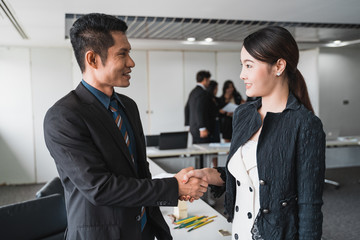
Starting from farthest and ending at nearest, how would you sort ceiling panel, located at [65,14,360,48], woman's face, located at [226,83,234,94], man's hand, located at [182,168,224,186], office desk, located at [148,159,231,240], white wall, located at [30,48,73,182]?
white wall, located at [30,48,73,182], woman's face, located at [226,83,234,94], ceiling panel, located at [65,14,360,48], office desk, located at [148,159,231,240], man's hand, located at [182,168,224,186]

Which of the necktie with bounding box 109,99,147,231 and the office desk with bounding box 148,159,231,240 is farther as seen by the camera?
the office desk with bounding box 148,159,231,240

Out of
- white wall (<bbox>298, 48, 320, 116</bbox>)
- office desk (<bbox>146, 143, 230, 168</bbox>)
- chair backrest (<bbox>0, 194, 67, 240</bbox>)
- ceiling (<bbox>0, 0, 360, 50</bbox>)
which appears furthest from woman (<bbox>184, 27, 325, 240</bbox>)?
white wall (<bbox>298, 48, 320, 116</bbox>)

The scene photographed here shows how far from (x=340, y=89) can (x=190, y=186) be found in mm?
8110

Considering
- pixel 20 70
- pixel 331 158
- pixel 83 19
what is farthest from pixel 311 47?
pixel 83 19

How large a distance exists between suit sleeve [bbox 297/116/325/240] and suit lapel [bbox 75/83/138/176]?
0.71 m

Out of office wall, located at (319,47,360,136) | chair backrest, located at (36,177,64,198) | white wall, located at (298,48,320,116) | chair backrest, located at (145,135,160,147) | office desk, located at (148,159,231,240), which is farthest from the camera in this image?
office wall, located at (319,47,360,136)

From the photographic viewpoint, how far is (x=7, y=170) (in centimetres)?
665

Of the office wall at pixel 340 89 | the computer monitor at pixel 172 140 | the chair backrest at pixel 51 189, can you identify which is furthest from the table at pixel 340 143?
the chair backrest at pixel 51 189

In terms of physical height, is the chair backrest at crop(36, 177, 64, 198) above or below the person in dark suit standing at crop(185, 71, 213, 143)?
below

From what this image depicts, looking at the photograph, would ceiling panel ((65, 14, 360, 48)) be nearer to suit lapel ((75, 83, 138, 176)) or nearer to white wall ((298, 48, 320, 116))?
white wall ((298, 48, 320, 116))

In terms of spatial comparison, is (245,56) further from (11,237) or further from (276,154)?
(11,237)

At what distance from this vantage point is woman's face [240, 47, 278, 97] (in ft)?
4.77

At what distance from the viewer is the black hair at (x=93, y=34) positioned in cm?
146

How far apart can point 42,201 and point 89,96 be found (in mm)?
1054
